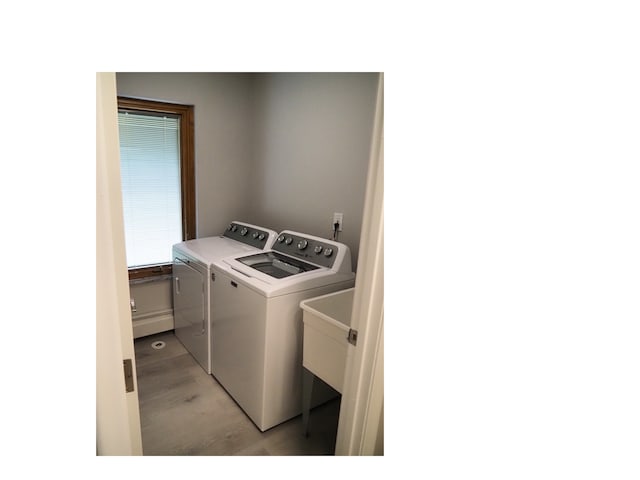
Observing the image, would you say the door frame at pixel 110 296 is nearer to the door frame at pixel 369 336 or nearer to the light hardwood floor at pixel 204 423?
the door frame at pixel 369 336

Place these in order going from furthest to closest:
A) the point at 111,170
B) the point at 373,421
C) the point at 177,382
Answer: the point at 177,382 → the point at 373,421 → the point at 111,170

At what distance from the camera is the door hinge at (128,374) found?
752mm

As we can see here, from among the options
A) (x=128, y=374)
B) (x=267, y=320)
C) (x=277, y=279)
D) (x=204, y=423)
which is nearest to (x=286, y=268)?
(x=277, y=279)

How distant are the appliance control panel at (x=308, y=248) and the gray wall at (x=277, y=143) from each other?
7.2 inches

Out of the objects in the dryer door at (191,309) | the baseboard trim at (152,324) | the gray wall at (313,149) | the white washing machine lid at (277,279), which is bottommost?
the baseboard trim at (152,324)

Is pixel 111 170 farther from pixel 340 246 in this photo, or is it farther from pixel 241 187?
pixel 241 187

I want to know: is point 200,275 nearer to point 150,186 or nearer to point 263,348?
point 263,348

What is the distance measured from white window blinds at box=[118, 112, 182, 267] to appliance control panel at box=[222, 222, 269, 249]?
0.45 meters

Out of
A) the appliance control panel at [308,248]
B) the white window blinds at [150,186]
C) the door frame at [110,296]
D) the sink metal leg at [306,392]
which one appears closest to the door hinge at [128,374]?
the door frame at [110,296]

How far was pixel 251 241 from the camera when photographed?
266 centimetres

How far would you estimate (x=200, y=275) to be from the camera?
7.68ft

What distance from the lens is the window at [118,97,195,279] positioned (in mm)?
2598

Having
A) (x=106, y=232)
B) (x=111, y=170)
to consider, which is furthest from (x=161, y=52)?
(x=106, y=232)
